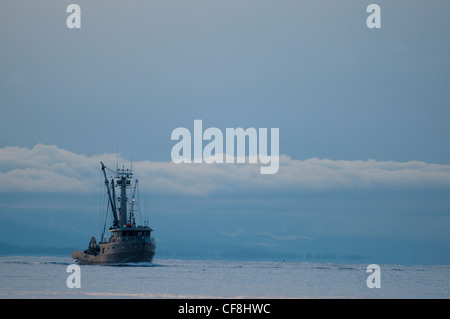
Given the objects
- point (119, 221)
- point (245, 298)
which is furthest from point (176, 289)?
point (119, 221)

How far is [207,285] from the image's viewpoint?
96.6 metres

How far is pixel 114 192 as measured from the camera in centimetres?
17038

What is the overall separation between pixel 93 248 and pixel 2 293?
79.2 meters
